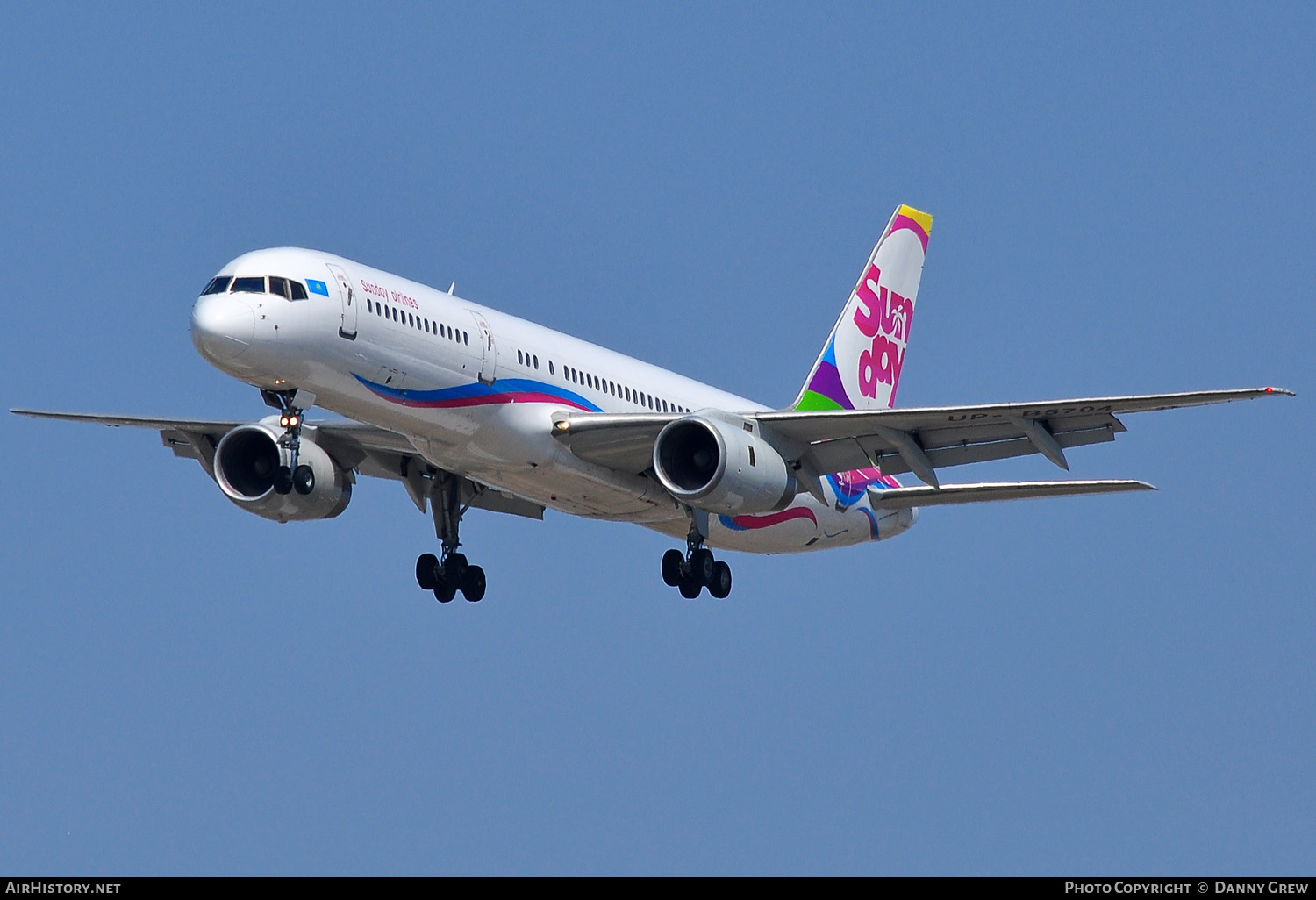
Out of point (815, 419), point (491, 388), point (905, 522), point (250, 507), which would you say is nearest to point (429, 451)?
point (491, 388)

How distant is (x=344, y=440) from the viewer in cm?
3788

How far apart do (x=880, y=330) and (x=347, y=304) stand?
17.7 metres

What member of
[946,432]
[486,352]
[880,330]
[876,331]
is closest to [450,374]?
[486,352]

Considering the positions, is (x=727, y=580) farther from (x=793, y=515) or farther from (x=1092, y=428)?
(x=1092, y=428)

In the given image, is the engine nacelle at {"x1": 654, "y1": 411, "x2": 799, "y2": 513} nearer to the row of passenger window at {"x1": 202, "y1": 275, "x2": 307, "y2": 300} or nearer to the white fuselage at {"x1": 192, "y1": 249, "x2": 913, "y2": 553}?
the white fuselage at {"x1": 192, "y1": 249, "x2": 913, "y2": 553}

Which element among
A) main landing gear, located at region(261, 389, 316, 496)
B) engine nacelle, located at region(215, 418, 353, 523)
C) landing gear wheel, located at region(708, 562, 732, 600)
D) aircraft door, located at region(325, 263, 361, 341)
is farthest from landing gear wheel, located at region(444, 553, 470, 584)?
aircraft door, located at region(325, 263, 361, 341)

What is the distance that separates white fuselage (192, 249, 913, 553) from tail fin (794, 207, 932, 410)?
159 inches

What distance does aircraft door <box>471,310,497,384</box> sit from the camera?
3422 cm

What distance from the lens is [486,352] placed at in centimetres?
3434

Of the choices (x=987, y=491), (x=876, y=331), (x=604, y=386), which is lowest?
(x=987, y=491)

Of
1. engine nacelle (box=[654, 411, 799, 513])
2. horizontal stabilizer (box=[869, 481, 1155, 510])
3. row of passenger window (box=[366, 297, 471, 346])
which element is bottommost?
engine nacelle (box=[654, 411, 799, 513])

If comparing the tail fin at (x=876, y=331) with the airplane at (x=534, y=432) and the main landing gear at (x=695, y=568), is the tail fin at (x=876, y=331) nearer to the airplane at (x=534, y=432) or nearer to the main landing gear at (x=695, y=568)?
the airplane at (x=534, y=432)

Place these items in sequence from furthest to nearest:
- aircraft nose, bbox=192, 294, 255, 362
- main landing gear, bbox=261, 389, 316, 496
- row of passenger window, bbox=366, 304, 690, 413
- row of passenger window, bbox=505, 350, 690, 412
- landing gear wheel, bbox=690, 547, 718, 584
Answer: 1. landing gear wheel, bbox=690, 547, 718, 584
2. row of passenger window, bbox=505, 350, 690, 412
3. row of passenger window, bbox=366, 304, 690, 413
4. main landing gear, bbox=261, 389, 316, 496
5. aircraft nose, bbox=192, 294, 255, 362

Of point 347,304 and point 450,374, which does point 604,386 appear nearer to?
point 450,374
